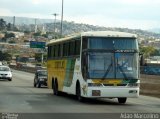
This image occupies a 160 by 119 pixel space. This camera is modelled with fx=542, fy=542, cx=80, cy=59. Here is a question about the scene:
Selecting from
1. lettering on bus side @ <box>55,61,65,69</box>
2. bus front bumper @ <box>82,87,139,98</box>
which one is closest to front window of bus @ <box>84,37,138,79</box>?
bus front bumper @ <box>82,87,139,98</box>

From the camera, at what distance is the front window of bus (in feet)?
79.0

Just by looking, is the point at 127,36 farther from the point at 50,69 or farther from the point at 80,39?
the point at 50,69

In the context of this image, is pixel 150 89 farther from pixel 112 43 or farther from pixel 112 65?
pixel 112 65

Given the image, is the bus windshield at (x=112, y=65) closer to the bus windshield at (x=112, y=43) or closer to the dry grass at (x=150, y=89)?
the bus windshield at (x=112, y=43)

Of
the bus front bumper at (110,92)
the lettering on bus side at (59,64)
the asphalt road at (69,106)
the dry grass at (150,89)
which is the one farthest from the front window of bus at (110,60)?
the dry grass at (150,89)

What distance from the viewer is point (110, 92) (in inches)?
939

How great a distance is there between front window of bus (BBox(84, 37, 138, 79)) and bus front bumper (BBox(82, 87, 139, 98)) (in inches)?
21.0

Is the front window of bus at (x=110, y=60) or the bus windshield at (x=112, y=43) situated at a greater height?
the bus windshield at (x=112, y=43)

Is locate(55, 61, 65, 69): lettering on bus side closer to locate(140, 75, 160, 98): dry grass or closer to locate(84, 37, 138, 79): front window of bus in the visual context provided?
locate(84, 37, 138, 79): front window of bus

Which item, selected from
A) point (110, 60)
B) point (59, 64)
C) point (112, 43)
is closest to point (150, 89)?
point (59, 64)

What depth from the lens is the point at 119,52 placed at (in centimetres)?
2434

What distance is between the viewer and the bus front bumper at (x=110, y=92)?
23.8m

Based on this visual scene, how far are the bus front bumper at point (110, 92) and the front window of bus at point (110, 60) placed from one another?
533 mm

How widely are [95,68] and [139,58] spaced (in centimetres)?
213
